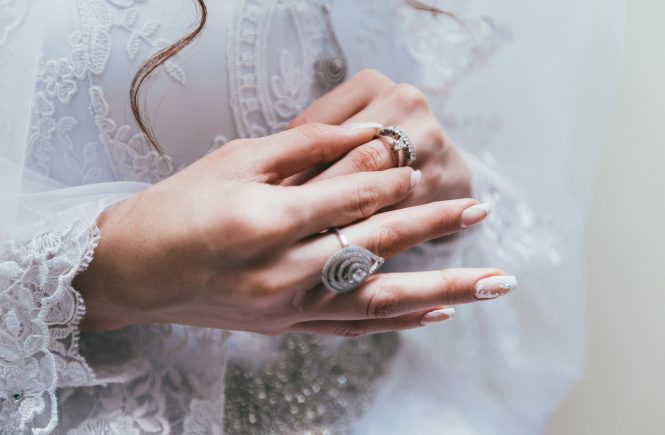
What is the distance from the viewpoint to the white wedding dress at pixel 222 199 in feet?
1.92

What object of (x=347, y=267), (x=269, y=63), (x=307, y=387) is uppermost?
(x=269, y=63)

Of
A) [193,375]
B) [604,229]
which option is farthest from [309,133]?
[604,229]

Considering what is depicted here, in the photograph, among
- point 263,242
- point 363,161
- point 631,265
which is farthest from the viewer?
point 631,265

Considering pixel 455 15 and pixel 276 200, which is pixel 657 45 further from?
pixel 276 200

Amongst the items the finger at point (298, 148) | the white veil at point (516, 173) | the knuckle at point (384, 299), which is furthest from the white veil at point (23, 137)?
the white veil at point (516, 173)

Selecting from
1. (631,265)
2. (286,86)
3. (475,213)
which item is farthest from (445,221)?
(631,265)

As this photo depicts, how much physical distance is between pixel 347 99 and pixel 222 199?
0.24 m

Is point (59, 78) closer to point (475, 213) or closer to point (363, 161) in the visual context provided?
point (363, 161)

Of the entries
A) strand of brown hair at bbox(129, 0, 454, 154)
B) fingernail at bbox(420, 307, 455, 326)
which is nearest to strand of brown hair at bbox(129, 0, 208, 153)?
strand of brown hair at bbox(129, 0, 454, 154)

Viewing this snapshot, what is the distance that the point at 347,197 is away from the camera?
54 cm

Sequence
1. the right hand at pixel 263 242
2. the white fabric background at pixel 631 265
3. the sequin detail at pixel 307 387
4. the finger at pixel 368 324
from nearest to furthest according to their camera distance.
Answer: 1. the right hand at pixel 263 242
2. the finger at pixel 368 324
3. the sequin detail at pixel 307 387
4. the white fabric background at pixel 631 265

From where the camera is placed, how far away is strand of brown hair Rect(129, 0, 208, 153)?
589 mm

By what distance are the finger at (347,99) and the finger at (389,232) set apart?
0.16 m

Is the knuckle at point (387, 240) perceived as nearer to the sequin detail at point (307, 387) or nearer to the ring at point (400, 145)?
the ring at point (400, 145)
